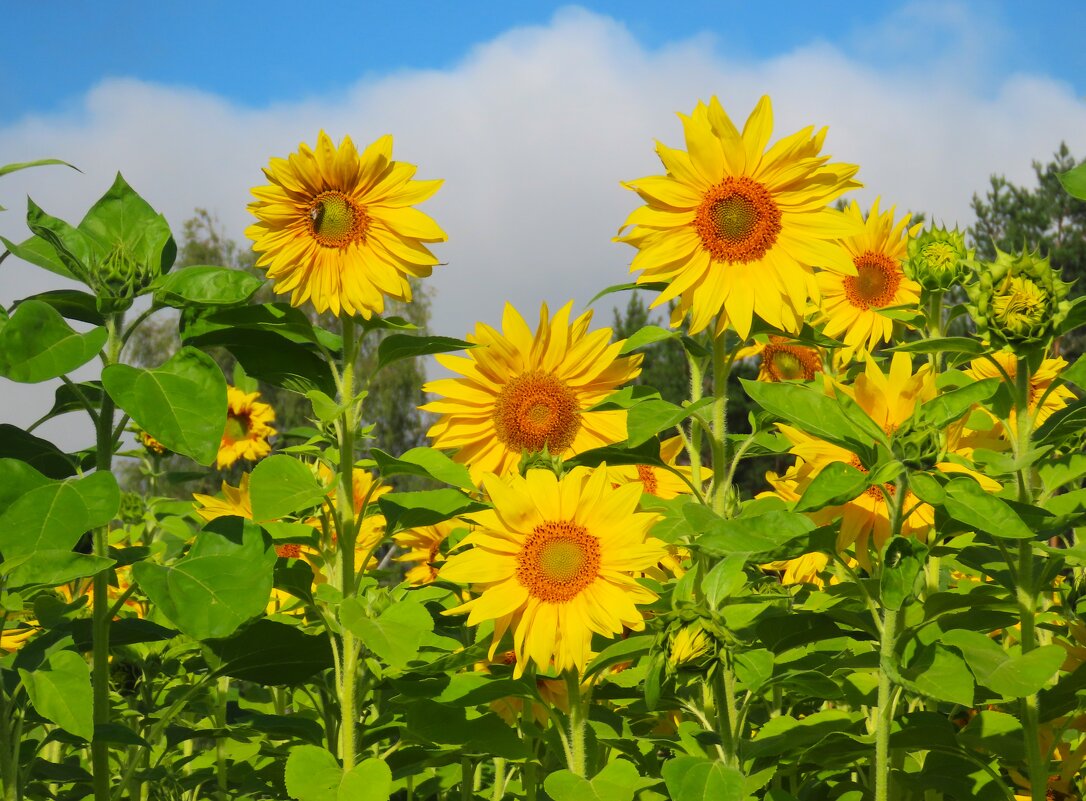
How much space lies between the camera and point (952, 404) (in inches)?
72.9

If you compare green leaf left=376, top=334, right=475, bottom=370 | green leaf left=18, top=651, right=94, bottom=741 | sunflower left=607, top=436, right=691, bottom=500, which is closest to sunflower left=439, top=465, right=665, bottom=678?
green leaf left=376, top=334, right=475, bottom=370

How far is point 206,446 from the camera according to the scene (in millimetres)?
1853

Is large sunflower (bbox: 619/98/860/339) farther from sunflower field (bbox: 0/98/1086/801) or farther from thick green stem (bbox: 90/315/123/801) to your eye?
thick green stem (bbox: 90/315/123/801)

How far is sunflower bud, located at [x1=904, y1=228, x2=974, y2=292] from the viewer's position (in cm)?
288

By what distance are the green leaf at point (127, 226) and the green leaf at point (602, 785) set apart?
44.1 inches

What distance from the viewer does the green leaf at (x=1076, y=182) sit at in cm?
204

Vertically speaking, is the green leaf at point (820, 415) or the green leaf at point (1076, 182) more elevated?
the green leaf at point (1076, 182)

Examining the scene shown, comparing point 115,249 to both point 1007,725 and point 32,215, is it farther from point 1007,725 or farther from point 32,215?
point 1007,725

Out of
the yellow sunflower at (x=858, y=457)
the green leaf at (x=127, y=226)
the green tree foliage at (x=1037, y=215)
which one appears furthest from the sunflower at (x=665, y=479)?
the green tree foliage at (x=1037, y=215)

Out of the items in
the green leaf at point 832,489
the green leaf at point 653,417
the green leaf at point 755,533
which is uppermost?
the green leaf at point 653,417

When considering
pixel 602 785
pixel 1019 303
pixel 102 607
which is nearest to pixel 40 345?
pixel 102 607

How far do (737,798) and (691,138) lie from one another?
1.20 meters

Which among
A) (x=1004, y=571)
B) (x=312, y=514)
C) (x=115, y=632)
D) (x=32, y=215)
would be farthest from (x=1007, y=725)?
(x=32, y=215)

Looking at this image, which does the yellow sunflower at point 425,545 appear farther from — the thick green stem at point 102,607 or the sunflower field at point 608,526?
the thick green stem at point 102,607
